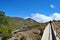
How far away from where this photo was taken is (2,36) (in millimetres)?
39625

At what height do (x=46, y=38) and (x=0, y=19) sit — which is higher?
(x=0, y=19)

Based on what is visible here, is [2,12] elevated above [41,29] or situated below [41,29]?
above

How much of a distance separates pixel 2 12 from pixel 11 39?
32.7 metres

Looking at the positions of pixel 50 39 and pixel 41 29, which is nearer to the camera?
pixel 50 39

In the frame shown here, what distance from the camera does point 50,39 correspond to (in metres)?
36.4

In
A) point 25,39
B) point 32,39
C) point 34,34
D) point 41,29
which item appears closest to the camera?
point 25,39

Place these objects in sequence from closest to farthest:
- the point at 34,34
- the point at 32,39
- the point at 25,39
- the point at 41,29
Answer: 1. the point at 25,39
2. the point at 32,39
3. the point at 34,34
4. the point at 41,29

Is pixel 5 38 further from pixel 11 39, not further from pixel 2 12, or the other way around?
pixel 2 12

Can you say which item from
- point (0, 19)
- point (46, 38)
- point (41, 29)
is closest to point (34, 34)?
point (41, 29)

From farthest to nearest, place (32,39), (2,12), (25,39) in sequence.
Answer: (2,12) → (32,39) → (25,39)

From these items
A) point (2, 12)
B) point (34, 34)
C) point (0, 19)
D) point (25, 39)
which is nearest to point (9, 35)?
point (25, 39)

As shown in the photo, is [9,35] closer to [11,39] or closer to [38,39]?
[11,39]

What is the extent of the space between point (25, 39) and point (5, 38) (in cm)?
469

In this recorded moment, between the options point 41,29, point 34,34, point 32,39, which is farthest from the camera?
point 41,29
